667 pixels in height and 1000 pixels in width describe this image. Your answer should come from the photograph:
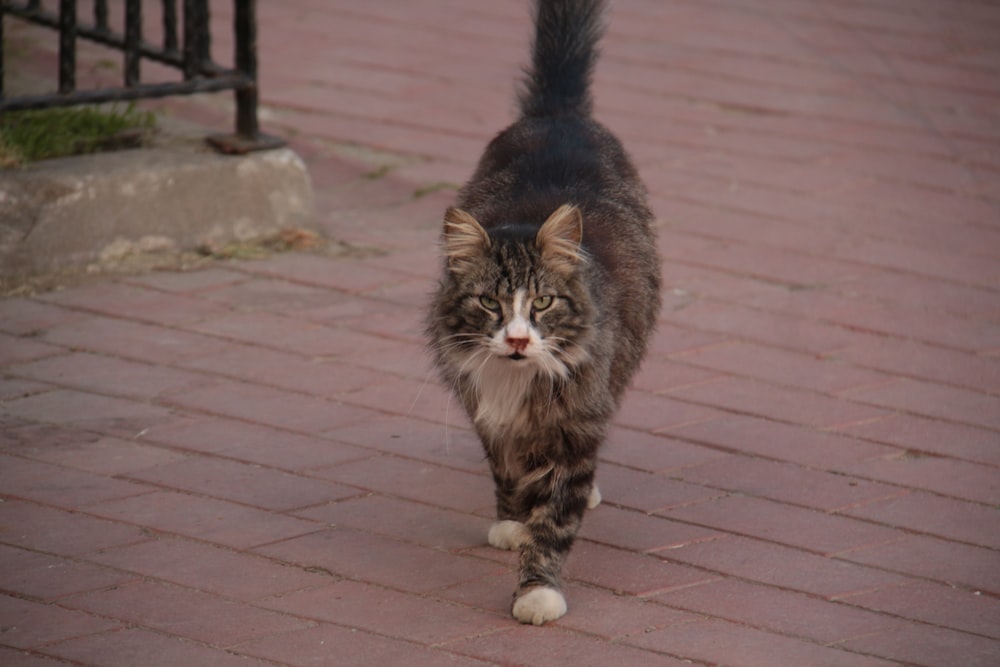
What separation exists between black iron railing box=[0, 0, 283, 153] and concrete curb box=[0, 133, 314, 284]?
A: 15 cm

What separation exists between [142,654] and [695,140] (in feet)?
14.8

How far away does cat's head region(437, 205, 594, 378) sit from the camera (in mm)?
3461

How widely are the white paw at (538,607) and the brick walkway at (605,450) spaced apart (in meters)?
0.04

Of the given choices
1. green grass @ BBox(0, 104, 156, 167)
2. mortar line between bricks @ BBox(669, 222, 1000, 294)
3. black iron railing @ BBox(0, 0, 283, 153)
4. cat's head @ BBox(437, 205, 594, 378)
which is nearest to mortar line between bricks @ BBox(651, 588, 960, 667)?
cat's head @ BBox(437, 205, 594, 378)

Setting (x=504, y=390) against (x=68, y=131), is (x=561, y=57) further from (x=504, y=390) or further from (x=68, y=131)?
(x=68, y=131)

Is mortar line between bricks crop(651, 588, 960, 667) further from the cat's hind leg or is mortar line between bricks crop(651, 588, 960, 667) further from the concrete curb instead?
the concrete curb

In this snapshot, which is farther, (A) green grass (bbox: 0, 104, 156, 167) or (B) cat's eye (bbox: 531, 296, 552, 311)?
(A) green grass (bbox: 0, 104, 156, 167)

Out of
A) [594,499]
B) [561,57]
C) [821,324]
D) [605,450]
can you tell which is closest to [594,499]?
[594,499]

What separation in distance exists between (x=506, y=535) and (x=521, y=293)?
70 centimetres

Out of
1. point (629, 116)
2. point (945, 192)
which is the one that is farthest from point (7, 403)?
point (945, 192)

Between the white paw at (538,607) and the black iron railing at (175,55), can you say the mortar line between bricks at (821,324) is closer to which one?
the black iron railing at (175,55)

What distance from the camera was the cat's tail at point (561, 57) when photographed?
4605 millimetres

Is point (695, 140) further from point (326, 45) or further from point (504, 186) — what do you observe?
point (504, 186)

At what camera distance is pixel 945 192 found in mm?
6496
